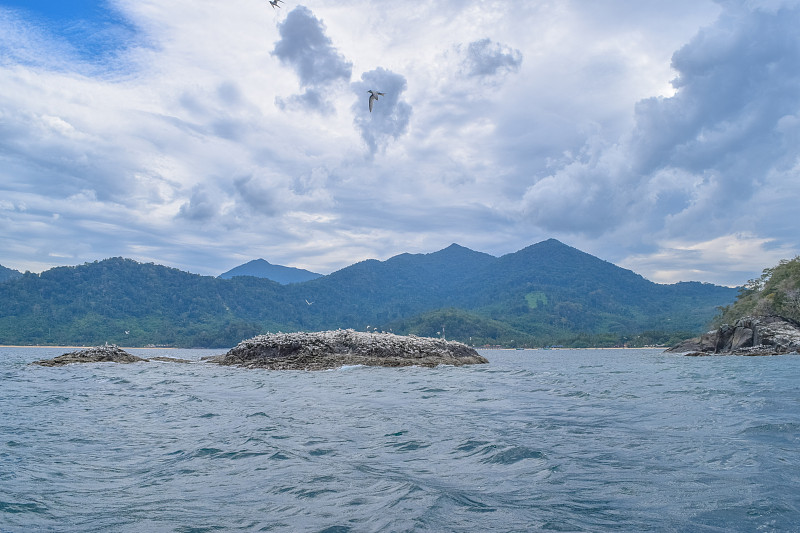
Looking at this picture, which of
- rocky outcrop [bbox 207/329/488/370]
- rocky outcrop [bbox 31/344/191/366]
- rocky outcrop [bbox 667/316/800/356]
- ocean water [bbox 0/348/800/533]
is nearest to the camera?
ocean water [bbox 0/348/800/533]

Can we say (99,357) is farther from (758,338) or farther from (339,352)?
(758,338)

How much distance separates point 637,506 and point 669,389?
628 inches

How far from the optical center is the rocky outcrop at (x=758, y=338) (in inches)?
2307

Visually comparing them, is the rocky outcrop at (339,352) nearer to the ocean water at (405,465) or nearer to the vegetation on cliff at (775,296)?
the ocean water at (405,465)

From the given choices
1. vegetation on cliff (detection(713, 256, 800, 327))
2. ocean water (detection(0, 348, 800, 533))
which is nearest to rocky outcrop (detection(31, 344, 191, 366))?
ocean water (detection(0, 348, 800, 533))

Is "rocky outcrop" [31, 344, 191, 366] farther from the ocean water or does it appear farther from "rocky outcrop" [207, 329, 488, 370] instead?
the ocean water

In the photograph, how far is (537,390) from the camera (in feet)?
68.4

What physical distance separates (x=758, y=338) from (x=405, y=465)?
68.6 metres

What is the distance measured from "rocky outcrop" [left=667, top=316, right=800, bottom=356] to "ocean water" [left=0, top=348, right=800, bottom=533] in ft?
172

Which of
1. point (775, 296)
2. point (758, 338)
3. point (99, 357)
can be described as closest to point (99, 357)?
point (99, 357)

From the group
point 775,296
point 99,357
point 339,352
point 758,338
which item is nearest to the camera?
point 339,352

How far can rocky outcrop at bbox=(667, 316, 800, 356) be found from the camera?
192 ft

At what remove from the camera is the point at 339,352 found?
133 feet

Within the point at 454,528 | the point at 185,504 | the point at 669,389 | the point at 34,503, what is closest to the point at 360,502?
the point at 454,528
